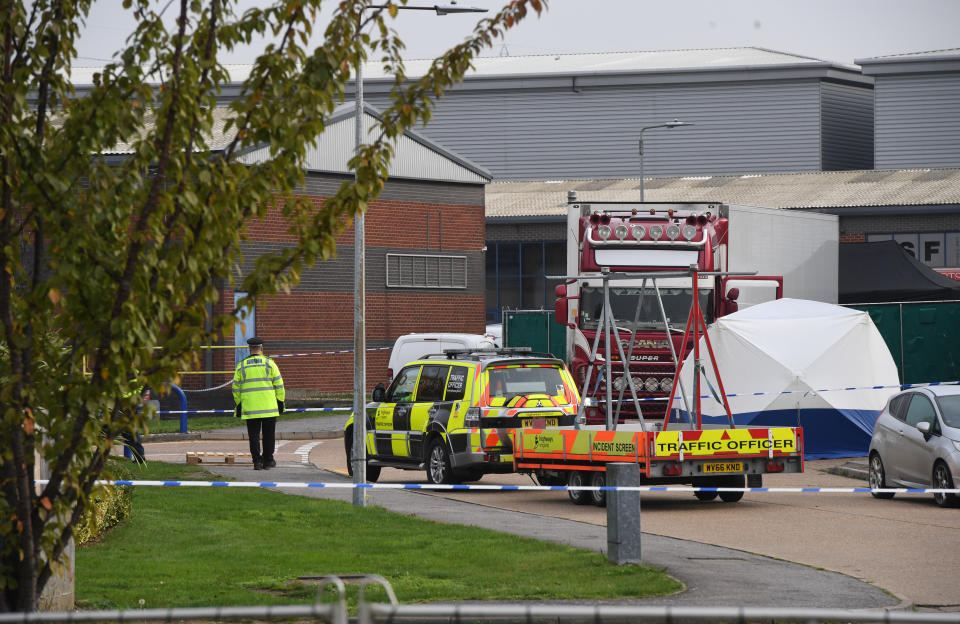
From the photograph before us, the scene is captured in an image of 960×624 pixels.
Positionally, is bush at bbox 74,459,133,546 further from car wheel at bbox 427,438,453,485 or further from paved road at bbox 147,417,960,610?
car wheel at bbox 427,438,453,485

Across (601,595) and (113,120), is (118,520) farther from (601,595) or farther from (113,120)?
(113,120)

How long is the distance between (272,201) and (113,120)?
83cm

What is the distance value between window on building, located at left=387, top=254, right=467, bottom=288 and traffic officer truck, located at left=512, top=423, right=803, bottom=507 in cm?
2993

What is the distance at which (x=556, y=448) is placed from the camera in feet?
57.0

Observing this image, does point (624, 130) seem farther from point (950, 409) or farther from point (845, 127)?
point (950, 409)

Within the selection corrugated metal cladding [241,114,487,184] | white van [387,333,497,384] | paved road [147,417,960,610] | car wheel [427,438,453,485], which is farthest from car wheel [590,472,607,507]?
corrugated metal cladding [241,114,487,184]

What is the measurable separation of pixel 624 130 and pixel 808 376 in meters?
48.0

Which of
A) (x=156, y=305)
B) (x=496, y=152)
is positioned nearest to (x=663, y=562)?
(x=156, y=305)

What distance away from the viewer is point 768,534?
47.6 feet

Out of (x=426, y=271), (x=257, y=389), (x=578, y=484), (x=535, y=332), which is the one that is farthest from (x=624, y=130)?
(x=578, y=484)

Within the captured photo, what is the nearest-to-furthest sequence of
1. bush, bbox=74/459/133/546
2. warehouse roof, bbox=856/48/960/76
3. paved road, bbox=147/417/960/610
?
paved road, bbox=147/417/960/610 → bush, bbox=74/459/133/546 → warehouse roof, bbox=856/48/960/76

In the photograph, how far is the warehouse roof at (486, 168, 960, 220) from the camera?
55219 mm

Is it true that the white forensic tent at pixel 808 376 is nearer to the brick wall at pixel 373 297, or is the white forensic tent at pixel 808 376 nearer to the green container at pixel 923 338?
the green container at pixel 923 338

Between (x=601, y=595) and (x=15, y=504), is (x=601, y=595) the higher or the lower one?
the lower one
